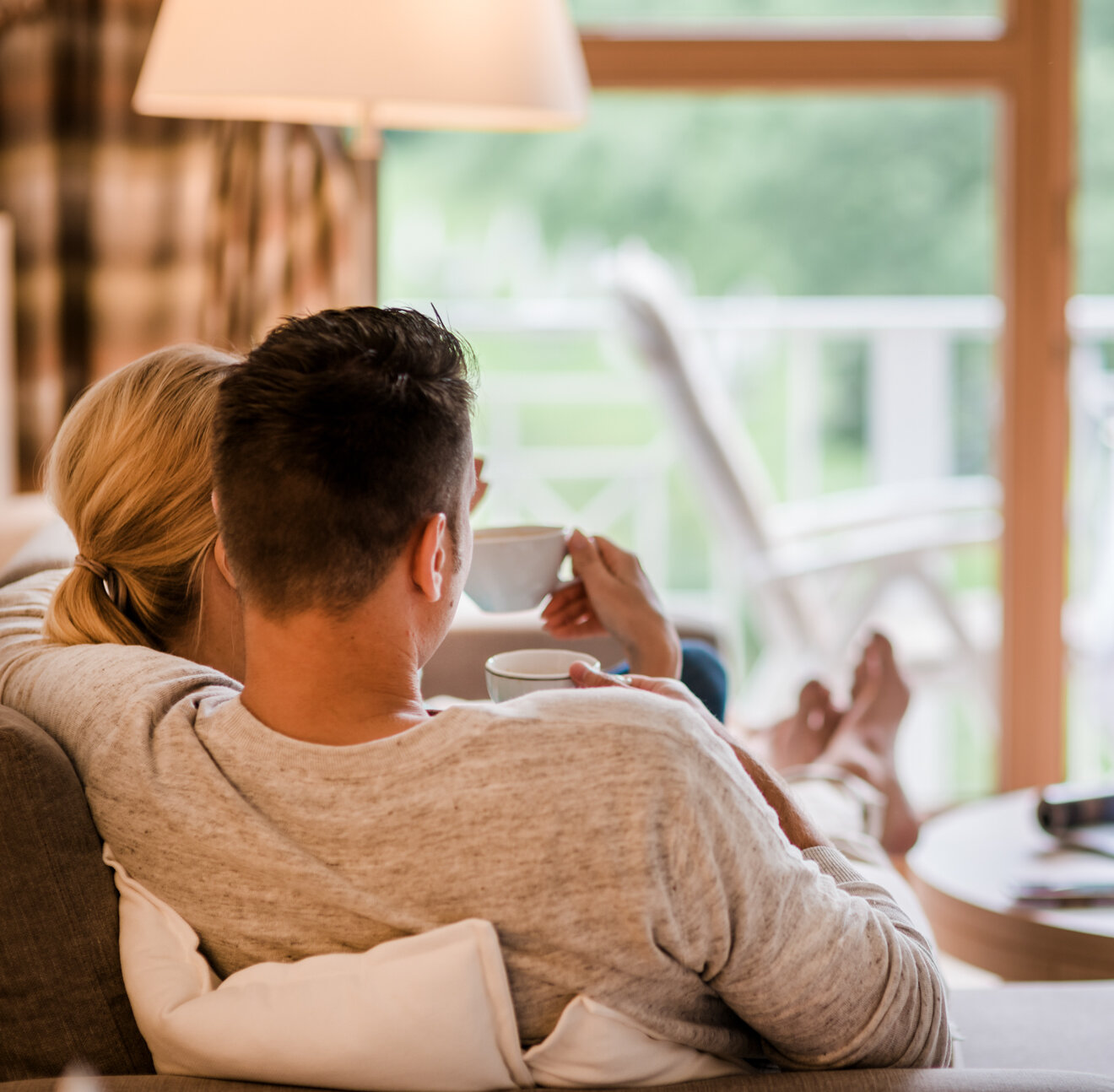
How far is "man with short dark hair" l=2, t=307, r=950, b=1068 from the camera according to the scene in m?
0.81

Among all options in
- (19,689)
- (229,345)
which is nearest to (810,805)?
(19,689)

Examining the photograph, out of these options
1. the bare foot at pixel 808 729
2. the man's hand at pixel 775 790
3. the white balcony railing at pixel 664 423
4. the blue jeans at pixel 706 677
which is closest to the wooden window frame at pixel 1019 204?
the white balcony railing at pixel 664 423

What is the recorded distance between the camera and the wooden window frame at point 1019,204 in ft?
9.35

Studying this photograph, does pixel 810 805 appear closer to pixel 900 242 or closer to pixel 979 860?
pixel 979 860

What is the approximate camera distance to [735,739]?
42.7 inches

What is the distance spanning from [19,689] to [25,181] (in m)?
1.90

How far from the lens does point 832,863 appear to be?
100cm

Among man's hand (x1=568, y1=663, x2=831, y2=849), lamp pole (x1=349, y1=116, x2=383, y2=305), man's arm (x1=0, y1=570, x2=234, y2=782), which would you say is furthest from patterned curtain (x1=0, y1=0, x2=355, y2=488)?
man's hand (x1=568, y1=663, x2=831, y2=849)

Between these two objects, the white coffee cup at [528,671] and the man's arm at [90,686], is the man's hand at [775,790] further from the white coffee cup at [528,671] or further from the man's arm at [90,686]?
the man's arm at [90,686]

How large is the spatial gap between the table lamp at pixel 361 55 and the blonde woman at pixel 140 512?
2.18ft

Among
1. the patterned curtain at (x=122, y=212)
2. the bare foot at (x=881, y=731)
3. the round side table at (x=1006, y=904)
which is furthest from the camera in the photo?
the patterned curtain at (x=122, y=212)

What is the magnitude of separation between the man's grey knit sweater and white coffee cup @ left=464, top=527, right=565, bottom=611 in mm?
405

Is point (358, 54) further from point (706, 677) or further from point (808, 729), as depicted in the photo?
point (808, 729)

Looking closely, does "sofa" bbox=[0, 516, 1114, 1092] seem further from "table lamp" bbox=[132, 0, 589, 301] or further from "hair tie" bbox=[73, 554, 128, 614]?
"table lamp" bbox=[132, 0, 589, 301]
